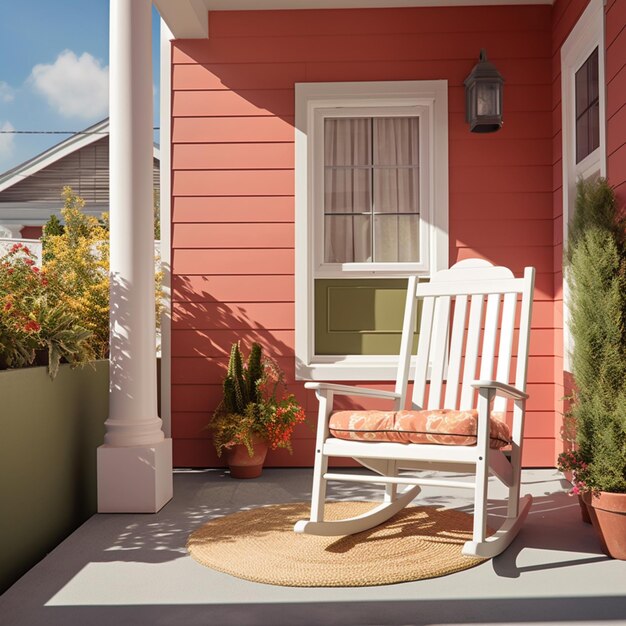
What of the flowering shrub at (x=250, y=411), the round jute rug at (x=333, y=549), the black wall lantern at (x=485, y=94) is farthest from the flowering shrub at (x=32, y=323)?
the black wall lantern at (x=485, y=94)

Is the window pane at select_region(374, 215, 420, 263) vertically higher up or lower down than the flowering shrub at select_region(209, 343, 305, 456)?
higher up

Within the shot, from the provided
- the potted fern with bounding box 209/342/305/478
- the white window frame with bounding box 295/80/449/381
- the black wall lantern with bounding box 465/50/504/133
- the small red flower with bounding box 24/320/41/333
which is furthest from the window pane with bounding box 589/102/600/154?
the small red flower with bounding box 24/320/41/333

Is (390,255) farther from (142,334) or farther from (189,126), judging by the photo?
(142,334)

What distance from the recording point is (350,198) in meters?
4.65

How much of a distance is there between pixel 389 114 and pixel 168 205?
58.6 inches

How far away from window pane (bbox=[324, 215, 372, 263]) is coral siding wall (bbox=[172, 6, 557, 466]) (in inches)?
10.3

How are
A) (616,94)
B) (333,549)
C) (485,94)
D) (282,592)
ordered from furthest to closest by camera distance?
(485,94) < (616,94) < (333,549) < (282,592)

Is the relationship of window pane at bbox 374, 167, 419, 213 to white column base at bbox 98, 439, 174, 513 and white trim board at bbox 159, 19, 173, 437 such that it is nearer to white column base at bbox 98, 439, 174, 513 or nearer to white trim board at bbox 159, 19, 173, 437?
white trim board at bbox 159, 19, 173, 437

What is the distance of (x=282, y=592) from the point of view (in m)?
2.34

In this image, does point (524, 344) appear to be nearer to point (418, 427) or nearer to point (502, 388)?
point (502, 388)

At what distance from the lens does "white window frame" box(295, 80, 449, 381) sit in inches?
176

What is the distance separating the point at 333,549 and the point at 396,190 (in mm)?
2552

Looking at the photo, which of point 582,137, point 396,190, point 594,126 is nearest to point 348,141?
point 396,190

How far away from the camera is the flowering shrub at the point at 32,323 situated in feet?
9.14
